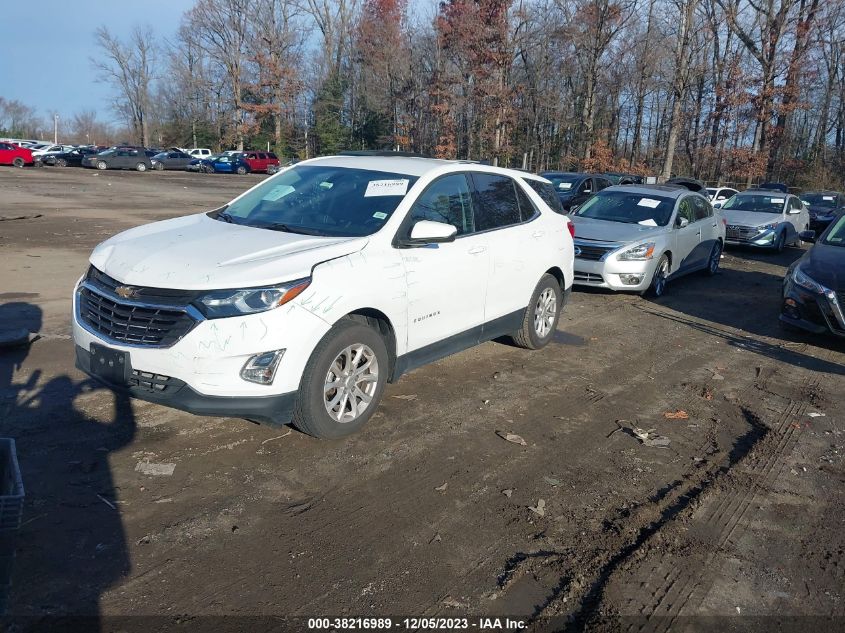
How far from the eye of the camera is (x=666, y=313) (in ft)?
31.8

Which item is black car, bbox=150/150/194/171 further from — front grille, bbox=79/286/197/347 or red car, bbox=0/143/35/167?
front grille, bbox=79/286/197/347

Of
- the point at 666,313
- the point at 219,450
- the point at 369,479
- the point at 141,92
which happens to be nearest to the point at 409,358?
the point at 369,479

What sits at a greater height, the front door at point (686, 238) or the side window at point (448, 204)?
the side window at point (448, 204)

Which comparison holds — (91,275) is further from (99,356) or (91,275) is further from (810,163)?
(810,163)

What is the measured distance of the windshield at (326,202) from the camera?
Answer: 16.9 feet

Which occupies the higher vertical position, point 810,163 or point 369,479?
point 810,163

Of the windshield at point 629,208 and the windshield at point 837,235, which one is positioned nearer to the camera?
the windshield at point 837,235

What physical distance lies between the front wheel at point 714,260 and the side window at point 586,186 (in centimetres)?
647

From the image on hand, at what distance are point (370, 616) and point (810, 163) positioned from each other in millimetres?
47782

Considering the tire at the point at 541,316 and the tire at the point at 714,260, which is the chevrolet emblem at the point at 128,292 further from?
the tire at the point at 714,260

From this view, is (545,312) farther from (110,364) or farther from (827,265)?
(110,364)

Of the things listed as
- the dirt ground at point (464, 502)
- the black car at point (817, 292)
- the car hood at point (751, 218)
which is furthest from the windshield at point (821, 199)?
the dirt ground at point (464, 502)

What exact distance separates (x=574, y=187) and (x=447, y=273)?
14687 mm

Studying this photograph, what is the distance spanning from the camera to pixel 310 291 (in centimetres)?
434
